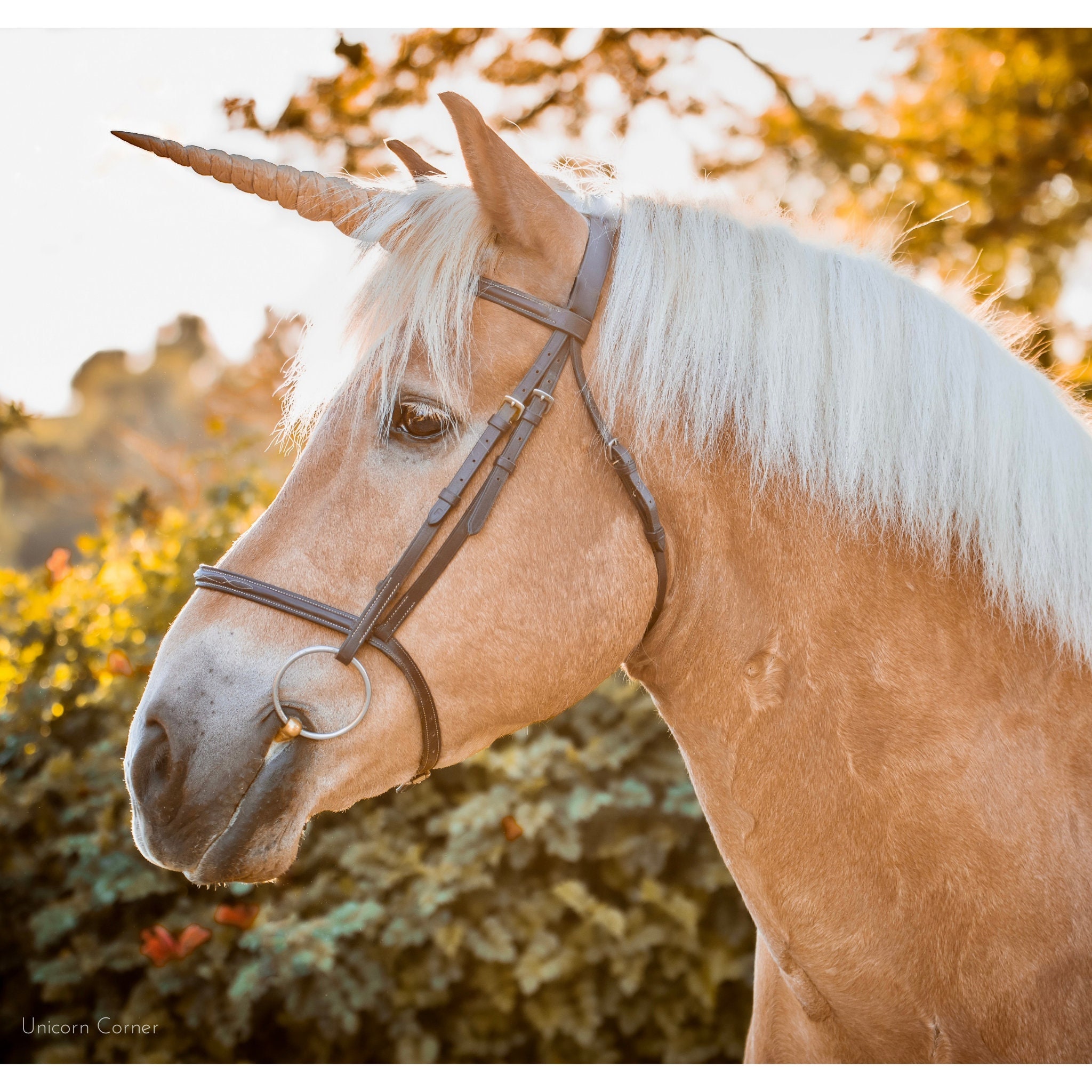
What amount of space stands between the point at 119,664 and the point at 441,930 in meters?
1.42

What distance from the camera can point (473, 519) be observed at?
1.20m

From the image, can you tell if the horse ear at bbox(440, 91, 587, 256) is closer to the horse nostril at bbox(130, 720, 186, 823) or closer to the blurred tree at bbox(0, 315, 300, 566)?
the horse nostril at bbox(130, 720, 186, 823)

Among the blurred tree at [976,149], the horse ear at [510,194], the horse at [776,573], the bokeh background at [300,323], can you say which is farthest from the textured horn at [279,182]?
the blurred tree at [976,149]

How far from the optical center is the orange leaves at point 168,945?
7.61ft

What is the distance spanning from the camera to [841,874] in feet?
4.14

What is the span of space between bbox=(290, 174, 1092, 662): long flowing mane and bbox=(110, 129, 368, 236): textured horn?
14cm

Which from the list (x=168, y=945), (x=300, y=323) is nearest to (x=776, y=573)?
(x=300, y=323)

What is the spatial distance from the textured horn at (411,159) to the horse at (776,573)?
0.31m

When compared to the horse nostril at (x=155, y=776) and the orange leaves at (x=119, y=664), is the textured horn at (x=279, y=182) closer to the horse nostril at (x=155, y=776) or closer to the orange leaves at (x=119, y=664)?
the horse nostril at (x=155, y=776)

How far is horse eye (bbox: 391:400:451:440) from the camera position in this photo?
4.03 feet

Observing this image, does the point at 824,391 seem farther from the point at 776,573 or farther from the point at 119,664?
the point at 119,664

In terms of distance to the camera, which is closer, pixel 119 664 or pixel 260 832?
pixel 260 832

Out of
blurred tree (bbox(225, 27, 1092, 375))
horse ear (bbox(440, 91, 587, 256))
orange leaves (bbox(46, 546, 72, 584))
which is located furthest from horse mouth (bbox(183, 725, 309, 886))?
orange leaves (bbox(46, 546, 72, 584))
